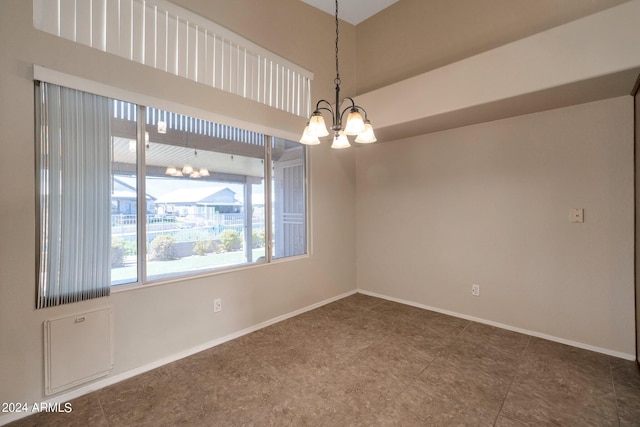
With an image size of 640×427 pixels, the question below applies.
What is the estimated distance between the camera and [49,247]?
1957 millimetres

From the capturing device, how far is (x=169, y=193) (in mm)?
2641

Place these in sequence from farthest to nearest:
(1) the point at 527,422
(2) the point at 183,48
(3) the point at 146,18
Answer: (2) the point at 183,48 < (3) the point at 146,18 < (1) the point at 527,422

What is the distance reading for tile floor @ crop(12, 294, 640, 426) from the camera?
1.86 m

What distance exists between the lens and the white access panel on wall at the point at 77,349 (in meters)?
1.97

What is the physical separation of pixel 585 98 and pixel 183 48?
3.86 metres

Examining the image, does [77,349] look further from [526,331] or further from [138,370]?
[526,331]

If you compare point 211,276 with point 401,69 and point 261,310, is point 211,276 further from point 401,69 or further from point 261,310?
point 401,69

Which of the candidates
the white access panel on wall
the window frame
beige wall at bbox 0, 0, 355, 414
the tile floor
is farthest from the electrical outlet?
the white access panel on wall

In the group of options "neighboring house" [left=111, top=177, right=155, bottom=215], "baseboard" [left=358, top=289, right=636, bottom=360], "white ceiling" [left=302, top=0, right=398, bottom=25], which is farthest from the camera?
"white ceiling" [left=302, top=0, right=398, bottom=25]

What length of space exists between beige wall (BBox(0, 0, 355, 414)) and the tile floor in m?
0.30

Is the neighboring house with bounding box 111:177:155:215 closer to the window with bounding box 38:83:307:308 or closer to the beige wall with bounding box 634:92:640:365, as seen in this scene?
the window with bounding box 38:83:307:308

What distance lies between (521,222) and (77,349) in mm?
4293

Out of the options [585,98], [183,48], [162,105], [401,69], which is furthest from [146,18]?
[585,98]

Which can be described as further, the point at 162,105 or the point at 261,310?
the point at 261,310
